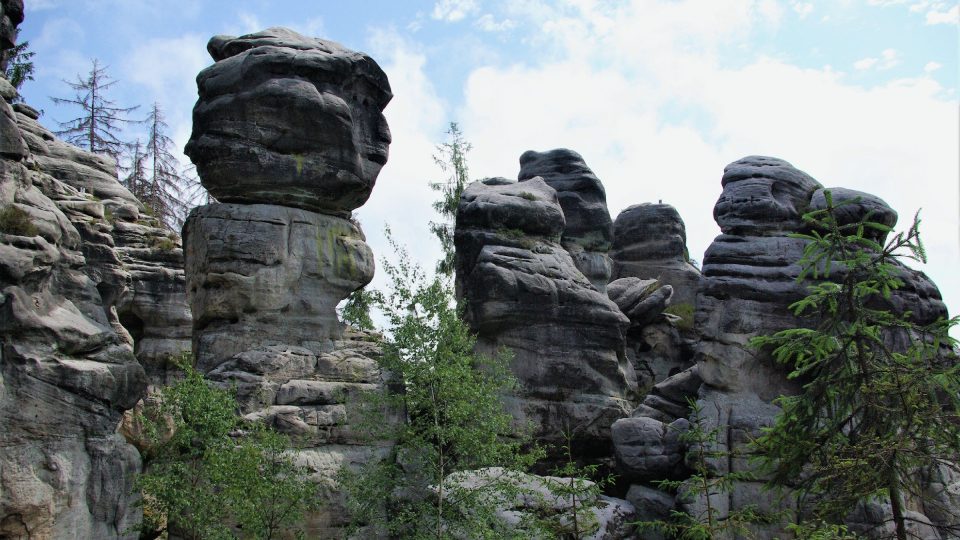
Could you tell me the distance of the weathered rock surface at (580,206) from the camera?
2606cm

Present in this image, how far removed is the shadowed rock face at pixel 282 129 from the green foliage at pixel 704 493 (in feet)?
27.7

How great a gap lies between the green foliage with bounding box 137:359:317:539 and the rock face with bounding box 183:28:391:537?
7.24 feet

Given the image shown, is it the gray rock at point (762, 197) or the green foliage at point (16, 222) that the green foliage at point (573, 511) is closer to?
the gray rock at point (762, 197)

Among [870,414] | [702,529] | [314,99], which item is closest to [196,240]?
[314,99]

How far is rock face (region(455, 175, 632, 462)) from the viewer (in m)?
20.6

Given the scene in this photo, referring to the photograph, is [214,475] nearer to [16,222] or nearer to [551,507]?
[16,222]

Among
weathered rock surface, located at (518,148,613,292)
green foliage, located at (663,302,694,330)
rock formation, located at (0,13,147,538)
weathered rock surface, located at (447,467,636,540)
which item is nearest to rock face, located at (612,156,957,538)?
weathered rock surface, located at (447,467,636,540)

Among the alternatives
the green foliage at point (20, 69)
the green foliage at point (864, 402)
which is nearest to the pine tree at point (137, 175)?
the green foliage at point (20, 69)

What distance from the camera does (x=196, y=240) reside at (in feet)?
63.5

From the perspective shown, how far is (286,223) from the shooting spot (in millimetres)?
19625

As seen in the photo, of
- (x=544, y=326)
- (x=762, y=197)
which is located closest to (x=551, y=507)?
(x=544, y=326)

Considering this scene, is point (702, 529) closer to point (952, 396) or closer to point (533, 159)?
point (952, 396)

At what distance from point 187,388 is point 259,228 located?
4.99 m

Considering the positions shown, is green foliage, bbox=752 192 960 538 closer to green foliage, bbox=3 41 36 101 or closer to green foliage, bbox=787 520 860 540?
green foliage, bbox=787 520 860 540
